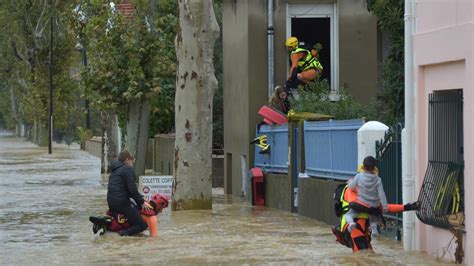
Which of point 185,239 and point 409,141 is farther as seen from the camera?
point 185,239

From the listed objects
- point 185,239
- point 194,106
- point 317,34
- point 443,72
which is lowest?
point 185,239

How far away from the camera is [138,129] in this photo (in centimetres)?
3412

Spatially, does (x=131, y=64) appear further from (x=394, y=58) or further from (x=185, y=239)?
(x=185, y=239)

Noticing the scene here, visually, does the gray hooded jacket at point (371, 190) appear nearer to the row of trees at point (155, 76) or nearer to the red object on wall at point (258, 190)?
the row of trees at point (155, 76)

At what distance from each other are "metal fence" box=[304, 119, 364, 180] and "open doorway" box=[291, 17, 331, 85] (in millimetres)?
5260

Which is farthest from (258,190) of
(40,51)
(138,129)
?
(40,51)

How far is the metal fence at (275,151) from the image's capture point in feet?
77.7

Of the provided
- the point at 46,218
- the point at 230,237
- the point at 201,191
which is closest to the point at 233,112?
the point at 201,191

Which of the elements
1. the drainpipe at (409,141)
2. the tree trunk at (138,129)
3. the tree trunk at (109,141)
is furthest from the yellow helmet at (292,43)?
the tree trunk at (109,141)

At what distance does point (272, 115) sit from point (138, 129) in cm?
1038

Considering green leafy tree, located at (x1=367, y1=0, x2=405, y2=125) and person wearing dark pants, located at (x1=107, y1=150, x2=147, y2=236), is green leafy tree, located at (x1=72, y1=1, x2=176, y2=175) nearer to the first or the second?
green leafy tree, located at (x1=367, y1=0, x2=405, y2=125)

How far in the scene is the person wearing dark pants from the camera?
56.4 feet

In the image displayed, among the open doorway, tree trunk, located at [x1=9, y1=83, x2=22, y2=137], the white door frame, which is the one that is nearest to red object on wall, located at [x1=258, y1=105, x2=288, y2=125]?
the white door frame

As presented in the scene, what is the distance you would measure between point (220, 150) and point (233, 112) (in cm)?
746
